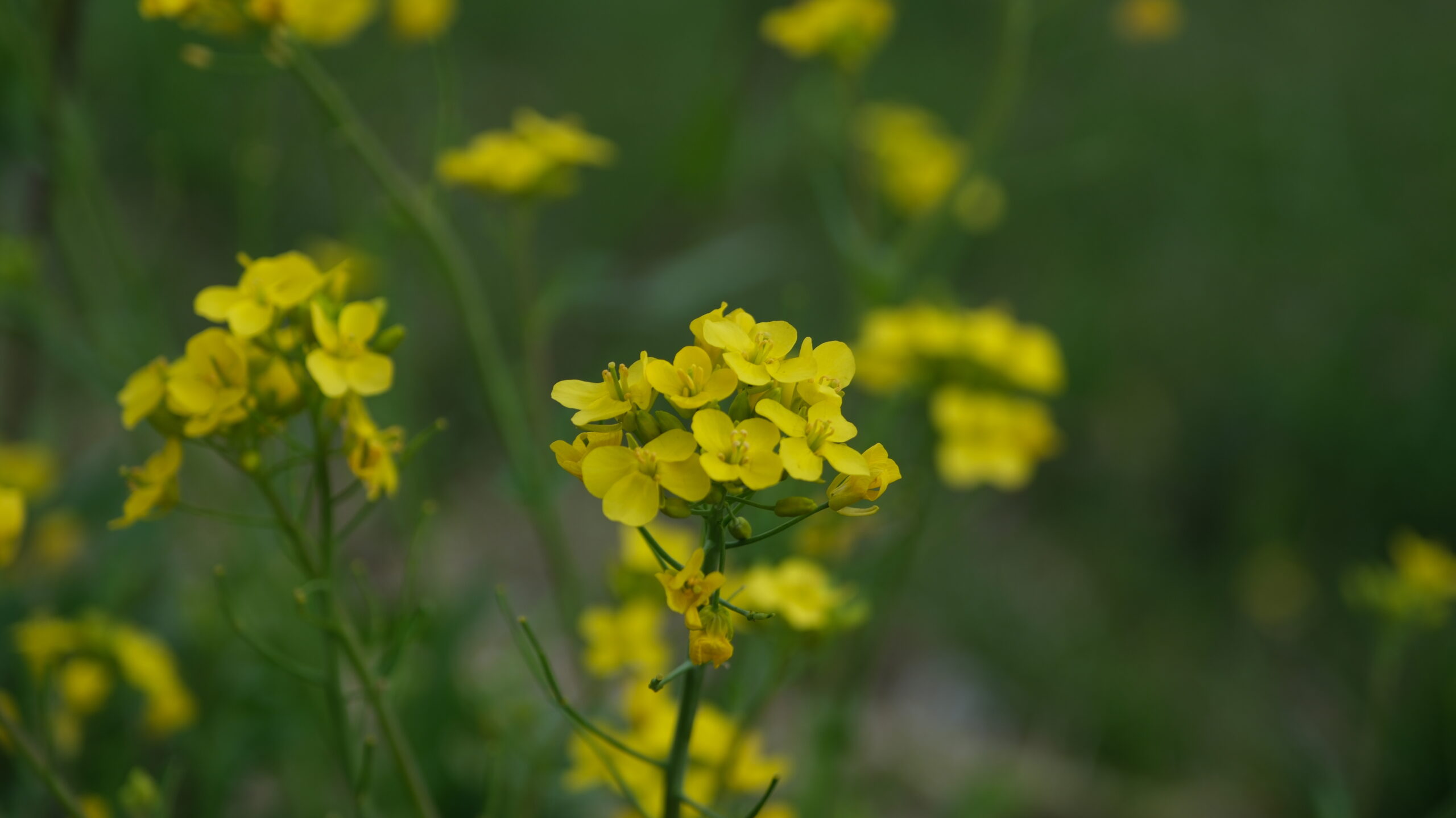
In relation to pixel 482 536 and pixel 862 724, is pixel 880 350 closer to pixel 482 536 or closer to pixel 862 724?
pixel 862 724

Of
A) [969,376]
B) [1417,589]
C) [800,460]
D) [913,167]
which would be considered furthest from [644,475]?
[913,167]

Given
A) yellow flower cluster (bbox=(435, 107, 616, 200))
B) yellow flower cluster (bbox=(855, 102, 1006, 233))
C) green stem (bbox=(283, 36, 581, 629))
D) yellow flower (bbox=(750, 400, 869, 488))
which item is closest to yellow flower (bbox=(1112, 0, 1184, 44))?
yellow flower cluster (bbox=(855, 102, 1006, 233))

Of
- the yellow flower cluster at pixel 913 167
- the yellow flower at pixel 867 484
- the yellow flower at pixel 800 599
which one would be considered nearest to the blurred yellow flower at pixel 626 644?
the yellow flower at pixel 800 599

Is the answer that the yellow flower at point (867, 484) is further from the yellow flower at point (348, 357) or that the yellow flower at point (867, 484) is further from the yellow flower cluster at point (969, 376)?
the yellow flower cluster at point (969, 376)

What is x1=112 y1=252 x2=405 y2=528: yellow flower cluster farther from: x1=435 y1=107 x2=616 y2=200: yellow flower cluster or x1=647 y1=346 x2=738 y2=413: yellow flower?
x1=435 y1=107 x2=616 y2=200: yellow flower cluster

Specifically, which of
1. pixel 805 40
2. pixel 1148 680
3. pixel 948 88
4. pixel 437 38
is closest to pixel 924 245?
pixel 805 40

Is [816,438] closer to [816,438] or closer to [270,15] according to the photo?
[816,438]

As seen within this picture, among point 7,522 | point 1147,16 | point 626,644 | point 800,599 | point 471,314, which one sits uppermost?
point 1147,16
